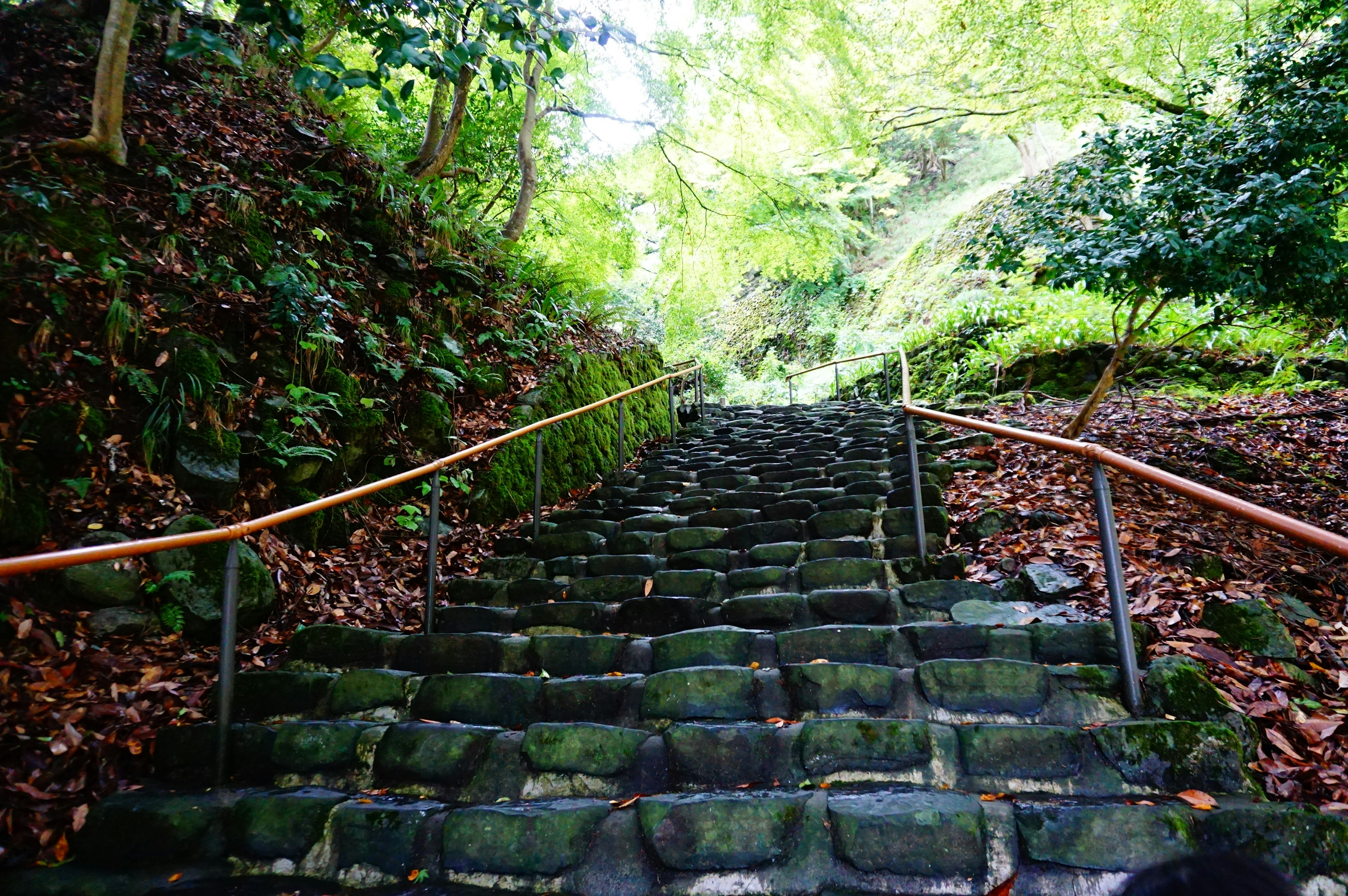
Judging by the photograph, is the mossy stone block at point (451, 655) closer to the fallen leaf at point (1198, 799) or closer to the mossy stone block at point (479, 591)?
the mossy stone block at point (479, 591)

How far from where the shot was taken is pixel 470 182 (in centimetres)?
834

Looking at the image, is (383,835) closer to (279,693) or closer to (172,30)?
(279,693)

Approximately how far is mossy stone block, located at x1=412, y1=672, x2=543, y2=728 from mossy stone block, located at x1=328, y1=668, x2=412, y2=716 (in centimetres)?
9

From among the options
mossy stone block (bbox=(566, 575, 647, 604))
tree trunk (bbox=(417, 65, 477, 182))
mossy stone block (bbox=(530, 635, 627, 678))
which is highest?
tree trunk (bbox=(417, 65, 477, 182))

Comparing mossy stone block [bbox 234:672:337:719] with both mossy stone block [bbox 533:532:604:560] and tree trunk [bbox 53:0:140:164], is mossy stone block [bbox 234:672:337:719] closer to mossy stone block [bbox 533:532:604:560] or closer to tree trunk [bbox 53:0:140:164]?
mossy stone block [bbox 533:532:604:560]

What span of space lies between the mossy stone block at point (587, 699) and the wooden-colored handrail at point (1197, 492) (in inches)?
75.9

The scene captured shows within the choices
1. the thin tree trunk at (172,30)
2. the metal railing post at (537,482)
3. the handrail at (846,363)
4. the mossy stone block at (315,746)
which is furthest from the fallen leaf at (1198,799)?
the thin tree trunk at (172,30)

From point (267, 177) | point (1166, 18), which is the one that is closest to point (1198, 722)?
point (267, 177)

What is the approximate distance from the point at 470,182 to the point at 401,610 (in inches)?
250

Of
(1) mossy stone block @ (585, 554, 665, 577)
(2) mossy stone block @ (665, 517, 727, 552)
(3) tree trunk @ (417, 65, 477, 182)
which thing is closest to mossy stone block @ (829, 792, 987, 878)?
(1) mossy stone block @ (585, 554, 665, 577)

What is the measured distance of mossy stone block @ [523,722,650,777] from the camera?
2314 mm

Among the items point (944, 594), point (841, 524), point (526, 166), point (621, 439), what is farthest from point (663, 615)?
point (526, 166)

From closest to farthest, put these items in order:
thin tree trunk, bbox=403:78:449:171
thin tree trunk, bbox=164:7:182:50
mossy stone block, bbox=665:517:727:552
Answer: mossy stone block, bbox=665:517:727:552
thin tree trunk, bbox=164:7:182:50
thin tree trunk, bbox=403:78:449:171

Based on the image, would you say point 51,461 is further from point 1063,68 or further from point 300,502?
point 1063,68
